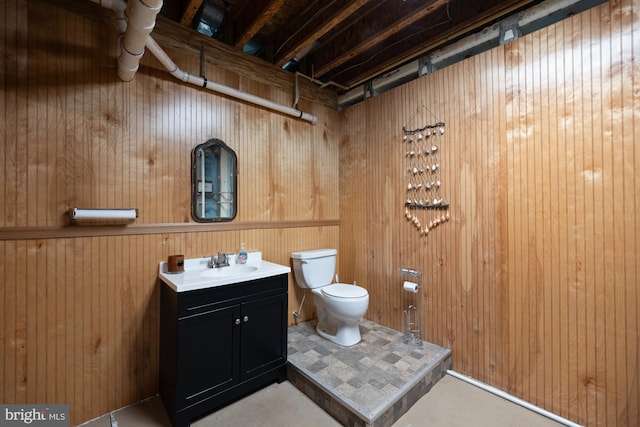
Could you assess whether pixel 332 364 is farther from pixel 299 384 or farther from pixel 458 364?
pixel 458 364

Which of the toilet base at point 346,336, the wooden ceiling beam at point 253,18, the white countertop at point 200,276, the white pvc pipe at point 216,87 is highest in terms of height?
the wooden ceiling beam at point 253,18

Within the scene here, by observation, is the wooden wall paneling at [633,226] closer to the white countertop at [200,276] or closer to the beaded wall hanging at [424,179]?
the beaded wall hanging at [424,179]

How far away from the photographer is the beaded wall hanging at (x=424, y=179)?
229 cm

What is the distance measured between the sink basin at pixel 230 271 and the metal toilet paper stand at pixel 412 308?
1369mm

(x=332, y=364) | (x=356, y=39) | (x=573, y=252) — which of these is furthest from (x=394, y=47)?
(x=332, y=364)

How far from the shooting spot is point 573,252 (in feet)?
5.43

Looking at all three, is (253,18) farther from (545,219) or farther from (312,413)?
(312,413)

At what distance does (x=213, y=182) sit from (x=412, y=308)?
6.87 feet

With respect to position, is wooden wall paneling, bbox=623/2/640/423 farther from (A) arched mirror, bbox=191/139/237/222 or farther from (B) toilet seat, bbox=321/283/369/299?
(A) arched mirror, bbox=191/139/237/222

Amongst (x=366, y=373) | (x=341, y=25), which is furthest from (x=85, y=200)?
(x=341, y=25)

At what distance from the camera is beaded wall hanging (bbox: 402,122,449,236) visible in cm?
229

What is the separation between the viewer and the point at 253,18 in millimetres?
2027

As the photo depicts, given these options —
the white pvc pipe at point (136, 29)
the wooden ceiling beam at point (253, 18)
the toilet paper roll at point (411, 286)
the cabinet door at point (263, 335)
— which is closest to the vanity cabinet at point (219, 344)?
the cabinet door at point (263, 335)

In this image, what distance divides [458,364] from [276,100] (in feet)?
9.34
